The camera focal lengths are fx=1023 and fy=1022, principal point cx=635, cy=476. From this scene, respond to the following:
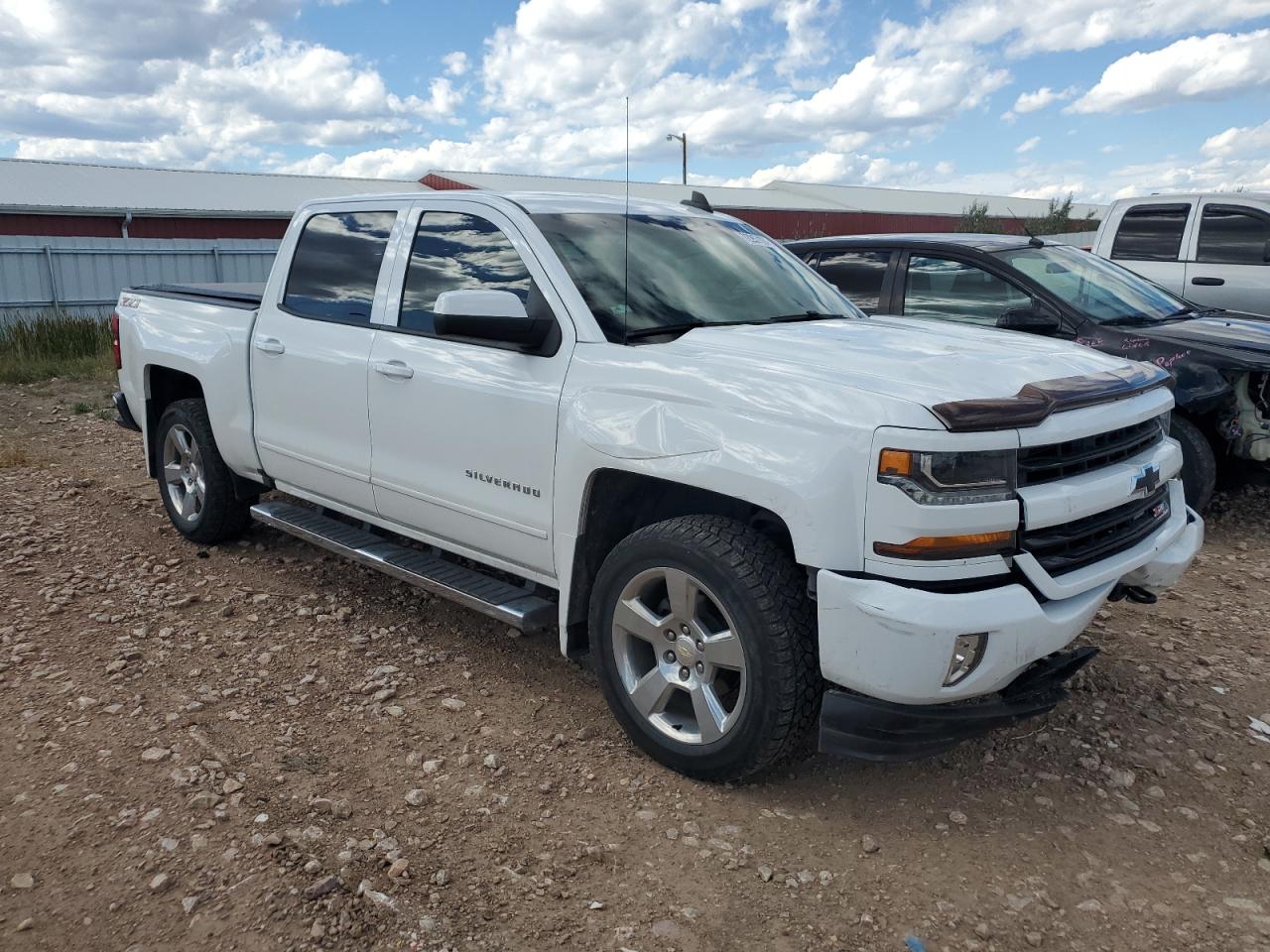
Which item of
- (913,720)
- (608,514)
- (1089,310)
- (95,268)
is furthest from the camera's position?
(95,268)

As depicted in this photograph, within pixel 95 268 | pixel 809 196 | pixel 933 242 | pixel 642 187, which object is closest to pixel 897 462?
pixel 933 242

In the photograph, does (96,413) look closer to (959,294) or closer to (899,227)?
(959,294)

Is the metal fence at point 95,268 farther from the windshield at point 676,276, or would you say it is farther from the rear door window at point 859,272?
the windshield at point 676,276

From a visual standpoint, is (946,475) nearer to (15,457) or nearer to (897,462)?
(897,462)

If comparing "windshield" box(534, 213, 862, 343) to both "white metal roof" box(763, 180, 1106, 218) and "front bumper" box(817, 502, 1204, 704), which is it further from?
"white metal roof" box(763, 180, 1106, 218)

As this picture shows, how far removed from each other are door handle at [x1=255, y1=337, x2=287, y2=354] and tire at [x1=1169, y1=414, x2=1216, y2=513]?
194 inches

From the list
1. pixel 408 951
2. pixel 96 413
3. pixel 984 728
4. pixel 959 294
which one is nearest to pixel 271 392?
pixel 408 951

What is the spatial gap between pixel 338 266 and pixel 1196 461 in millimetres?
4885

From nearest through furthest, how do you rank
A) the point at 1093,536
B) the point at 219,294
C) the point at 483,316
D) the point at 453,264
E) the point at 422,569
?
the point at 1093,536 → the point at 483,316 → the point at 453,264 → the point at 422,569 → the point at 219,294

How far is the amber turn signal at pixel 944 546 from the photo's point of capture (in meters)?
2.77

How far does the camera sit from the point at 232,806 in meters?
3.22

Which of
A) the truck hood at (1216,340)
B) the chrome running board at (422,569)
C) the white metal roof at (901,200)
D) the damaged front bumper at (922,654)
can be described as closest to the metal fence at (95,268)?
the chrome running board at (422,569)

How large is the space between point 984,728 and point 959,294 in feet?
13.8

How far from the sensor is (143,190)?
25.2 metres
